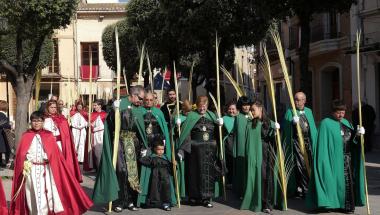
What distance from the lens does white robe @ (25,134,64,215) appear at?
827 centimetres

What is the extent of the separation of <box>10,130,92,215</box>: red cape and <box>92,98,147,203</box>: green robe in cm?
82

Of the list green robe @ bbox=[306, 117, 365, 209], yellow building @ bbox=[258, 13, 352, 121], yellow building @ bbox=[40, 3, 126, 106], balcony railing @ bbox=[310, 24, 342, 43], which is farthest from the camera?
yellow building @ bbox=[40, 3, 126, 106]

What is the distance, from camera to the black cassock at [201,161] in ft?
32.1

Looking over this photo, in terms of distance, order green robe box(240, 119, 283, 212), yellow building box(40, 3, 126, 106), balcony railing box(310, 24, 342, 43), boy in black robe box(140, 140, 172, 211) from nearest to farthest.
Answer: green robe box(240, 119, 283, 212)
boy in black robe box(140, 140, 172, 211)
balcony railing box(310, 24, 342, 43)
yellow building box(40, 3, 126, 106)

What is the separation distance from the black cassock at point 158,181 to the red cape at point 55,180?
1.43 metres

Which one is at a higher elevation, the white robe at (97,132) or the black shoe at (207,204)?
the white robe at (97,132)

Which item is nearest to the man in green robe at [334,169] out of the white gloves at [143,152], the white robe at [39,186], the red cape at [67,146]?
the white gloves at [143,152]

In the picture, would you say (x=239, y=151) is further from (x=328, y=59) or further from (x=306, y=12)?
(x=328, y=59)

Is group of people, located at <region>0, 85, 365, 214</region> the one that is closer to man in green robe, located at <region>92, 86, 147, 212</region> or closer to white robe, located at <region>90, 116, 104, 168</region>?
man in green robe, located at <region>92, 86, 147, 212</region>

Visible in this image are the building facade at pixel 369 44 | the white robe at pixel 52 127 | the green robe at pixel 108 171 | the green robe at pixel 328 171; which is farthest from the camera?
the building facade at pixel 369 44

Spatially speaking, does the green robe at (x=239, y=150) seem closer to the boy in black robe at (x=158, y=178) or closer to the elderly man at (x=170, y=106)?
the boy in black robe at (x=158, y=178)

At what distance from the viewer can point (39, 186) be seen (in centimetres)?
827

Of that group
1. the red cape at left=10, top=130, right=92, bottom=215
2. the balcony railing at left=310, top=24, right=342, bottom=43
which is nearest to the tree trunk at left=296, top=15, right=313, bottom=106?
the red cape at left=10, top=130, right=92, bottom=215

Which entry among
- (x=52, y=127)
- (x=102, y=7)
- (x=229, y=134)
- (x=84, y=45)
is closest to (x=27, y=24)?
(x=52, y=127)
